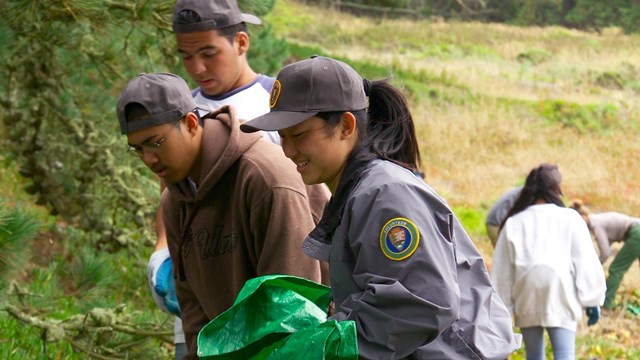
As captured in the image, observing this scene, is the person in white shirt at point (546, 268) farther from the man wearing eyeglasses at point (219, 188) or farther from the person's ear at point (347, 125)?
the person's ear at point (347, 125)

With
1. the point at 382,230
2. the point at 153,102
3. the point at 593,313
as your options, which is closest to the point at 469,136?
the point at 593,313

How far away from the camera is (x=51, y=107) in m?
7.47

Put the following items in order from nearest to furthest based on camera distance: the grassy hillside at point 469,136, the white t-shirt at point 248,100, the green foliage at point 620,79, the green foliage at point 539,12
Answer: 1. the white t-shirt at point 248,100
2. the grassy hillside at point 469,136
3. the green foliage at point 620,79
4. the green foliage at point 539,12

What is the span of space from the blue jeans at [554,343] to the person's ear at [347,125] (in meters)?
4.51

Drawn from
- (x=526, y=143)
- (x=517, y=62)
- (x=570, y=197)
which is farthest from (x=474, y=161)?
(x=517, y=62)

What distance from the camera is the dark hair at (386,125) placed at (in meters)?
2.72

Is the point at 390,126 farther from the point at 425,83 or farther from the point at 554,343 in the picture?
the point at 425,83

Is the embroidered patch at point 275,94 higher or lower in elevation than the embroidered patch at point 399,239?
higher

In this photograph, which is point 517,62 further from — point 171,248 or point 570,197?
point 171,248

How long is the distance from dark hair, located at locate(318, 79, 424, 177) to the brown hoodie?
0.51 m

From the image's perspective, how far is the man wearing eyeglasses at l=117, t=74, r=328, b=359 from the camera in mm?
3244

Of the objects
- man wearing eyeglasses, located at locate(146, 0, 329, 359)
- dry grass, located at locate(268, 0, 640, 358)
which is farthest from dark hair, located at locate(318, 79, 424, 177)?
dry grass, located at locate(268, 0, 640, 358)

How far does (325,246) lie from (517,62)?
2946 centimetres

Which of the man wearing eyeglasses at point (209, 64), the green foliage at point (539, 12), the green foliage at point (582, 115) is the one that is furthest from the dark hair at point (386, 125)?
the green foliage at point (539, 12)
